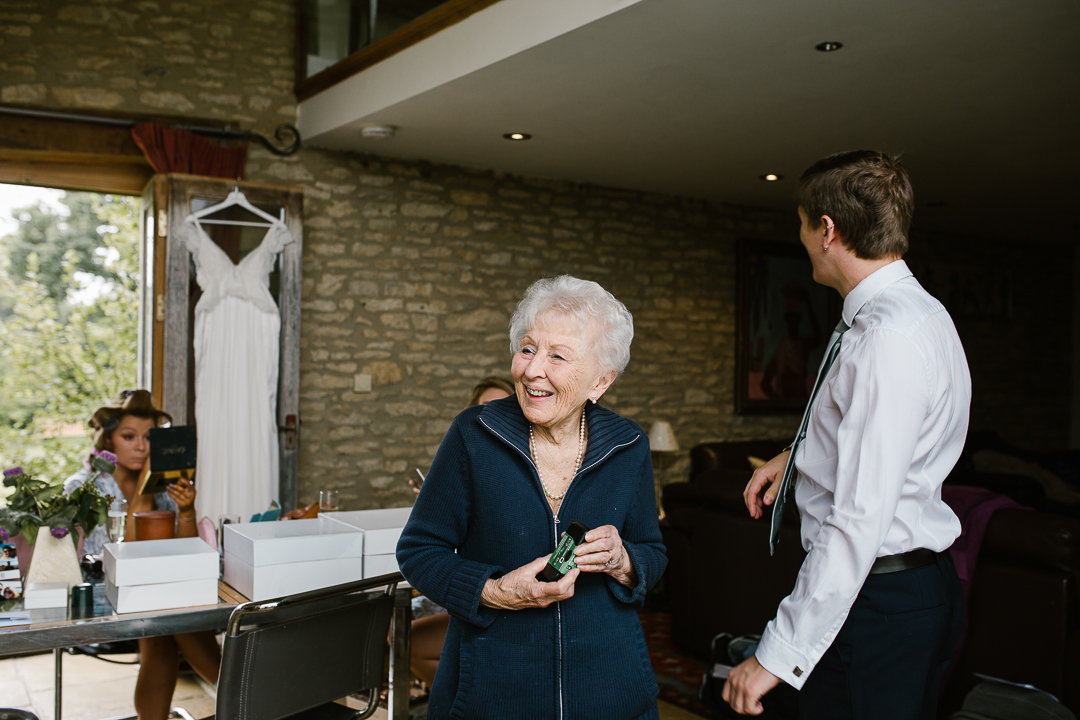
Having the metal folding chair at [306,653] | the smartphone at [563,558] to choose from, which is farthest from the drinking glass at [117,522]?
the smartphone at [563,558]

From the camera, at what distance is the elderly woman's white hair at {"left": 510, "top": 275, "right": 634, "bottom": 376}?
166 cm

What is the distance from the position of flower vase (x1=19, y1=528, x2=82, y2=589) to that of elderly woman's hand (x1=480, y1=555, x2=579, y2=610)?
137 cm

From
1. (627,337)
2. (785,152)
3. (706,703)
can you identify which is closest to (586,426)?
(627,337)

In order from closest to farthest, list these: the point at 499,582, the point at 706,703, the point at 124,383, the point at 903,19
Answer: the point at 499,582, the point at 903,19, the point at 706,703, the point at 124,383

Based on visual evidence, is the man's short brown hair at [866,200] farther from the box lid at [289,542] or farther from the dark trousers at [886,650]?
the box lid at [289,542]

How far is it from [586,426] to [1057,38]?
2.70 metres

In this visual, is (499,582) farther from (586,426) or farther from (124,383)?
(124,383)

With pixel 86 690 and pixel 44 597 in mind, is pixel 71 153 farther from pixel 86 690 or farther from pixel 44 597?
pixel 44 597

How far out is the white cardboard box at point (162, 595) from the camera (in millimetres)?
2080

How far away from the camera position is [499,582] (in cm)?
154

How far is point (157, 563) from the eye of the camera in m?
2.10

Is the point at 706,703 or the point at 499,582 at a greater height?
the point at 499,582

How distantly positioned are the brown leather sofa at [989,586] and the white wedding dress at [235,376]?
2361 mm

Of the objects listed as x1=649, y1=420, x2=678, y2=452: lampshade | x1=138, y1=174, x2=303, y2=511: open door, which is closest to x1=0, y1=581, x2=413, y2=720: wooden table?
x1=138, y1=174, x2=303, y2=511: open door
